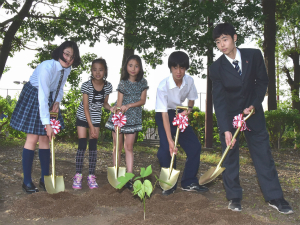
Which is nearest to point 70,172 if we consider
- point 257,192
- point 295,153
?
point 257,192

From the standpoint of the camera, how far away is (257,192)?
13.2ft

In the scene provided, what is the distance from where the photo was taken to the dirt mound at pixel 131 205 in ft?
8.84

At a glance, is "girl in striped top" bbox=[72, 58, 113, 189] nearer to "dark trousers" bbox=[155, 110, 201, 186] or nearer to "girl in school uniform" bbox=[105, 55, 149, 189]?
"girl in school uniform" bbox=[105, 55, 149, 189]

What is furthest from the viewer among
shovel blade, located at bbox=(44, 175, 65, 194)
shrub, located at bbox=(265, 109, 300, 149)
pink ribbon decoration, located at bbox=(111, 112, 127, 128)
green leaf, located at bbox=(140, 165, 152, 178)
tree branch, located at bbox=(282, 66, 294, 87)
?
→ tree branch, located at bbox=(282, 66, 294, 87)

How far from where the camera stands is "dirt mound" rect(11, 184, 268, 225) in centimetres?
270

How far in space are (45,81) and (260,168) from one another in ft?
7.81

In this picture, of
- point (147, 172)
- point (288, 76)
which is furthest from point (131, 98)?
point (288, 76)

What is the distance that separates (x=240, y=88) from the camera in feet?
10.4

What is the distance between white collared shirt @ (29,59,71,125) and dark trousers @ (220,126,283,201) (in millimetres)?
1863

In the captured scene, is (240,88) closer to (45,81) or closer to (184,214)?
(184,214)

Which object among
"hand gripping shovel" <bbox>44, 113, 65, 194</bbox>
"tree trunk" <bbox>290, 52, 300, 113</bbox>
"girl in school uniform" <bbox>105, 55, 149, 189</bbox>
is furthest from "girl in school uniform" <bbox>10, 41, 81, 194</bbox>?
"tree trunk" <bbox>290, 52, 300, 113</bbox>

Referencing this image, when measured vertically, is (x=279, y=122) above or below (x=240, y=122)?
below

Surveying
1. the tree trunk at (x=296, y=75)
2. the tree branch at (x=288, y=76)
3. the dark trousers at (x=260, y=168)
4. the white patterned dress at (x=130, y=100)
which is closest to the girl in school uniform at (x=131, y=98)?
the white patterned dress at (x=130, y=100)

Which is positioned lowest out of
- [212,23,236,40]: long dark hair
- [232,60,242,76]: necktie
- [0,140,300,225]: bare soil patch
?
[0,140,300,225]: bare soil patch
